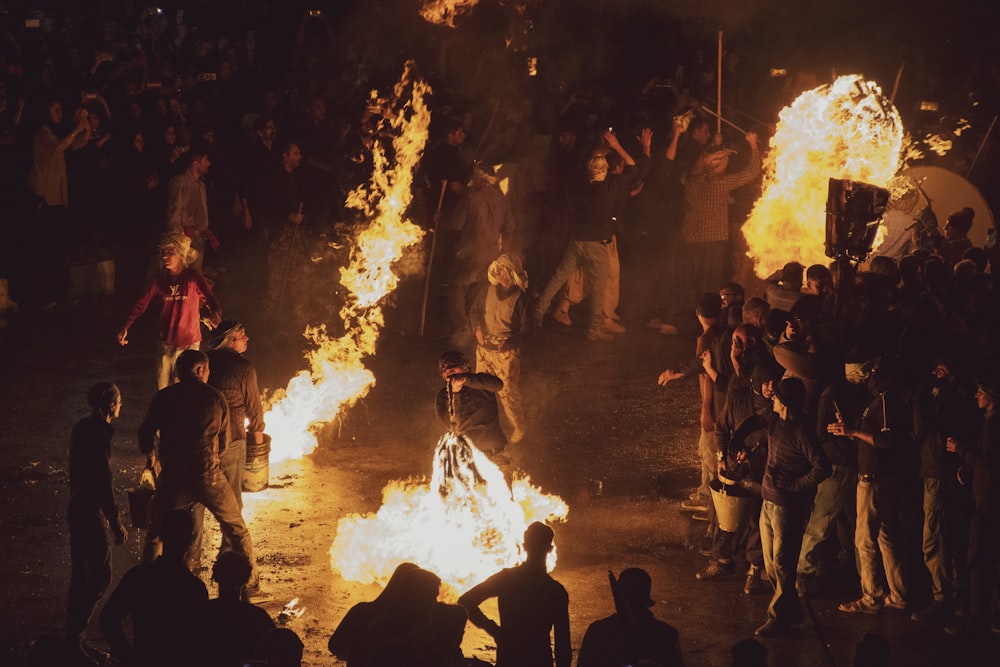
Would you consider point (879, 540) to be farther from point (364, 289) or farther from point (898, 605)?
point (364, 289)

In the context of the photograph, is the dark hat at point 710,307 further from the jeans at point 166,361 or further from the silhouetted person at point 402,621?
the silhouetted person at point 402,621

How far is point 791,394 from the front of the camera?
25.8ft

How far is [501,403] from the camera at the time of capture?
12000 mm

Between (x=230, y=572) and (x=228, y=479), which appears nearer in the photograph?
(x=230, y=572)

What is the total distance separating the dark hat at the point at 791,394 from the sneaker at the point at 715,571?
154 centimetres

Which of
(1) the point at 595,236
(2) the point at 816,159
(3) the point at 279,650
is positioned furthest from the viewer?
(1) the point at 595,236

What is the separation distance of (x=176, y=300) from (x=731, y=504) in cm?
528

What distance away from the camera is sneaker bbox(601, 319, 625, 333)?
1628cm

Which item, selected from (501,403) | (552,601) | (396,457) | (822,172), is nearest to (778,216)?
(822,172)

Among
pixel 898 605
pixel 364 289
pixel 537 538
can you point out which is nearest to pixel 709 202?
pixel 364 289

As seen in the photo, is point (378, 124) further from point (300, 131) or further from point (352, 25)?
point (352, 25)

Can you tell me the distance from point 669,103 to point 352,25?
5.95 m

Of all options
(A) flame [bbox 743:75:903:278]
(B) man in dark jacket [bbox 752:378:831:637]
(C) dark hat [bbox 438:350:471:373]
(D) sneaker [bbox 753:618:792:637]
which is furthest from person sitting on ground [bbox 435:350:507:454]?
(A) flame [bbox 743:75:903:278]

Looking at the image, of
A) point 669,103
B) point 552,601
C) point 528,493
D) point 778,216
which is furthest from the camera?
point 669,103
